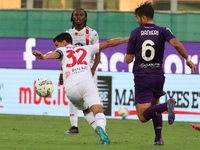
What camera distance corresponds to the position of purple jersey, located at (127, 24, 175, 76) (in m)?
8.00

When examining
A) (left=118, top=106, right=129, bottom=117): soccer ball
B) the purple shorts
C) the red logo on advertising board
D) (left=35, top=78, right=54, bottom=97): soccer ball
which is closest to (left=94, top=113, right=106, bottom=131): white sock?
the purple shorts

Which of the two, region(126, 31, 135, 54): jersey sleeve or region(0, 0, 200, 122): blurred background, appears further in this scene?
region(0, 0, 200, 122): blurred background

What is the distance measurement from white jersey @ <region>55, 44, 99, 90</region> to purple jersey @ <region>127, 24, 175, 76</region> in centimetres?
80

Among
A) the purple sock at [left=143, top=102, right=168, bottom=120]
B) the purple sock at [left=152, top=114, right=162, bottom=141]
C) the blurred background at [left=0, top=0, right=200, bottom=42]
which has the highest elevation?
the blurred background at [left=0, top=0, right=200, bottom=42]

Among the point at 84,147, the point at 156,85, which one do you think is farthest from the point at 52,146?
the point at 156,85

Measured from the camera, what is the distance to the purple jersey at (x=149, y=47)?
8.00 m

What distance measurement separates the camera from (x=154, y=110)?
25.6 ft

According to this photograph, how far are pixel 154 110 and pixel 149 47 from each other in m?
0.88

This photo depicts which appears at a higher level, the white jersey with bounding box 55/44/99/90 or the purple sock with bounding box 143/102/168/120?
the white jersey with bounding box 55/44/99/90

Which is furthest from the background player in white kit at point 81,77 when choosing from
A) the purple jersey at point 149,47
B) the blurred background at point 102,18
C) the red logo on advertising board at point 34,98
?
the blurred background at point 102,18

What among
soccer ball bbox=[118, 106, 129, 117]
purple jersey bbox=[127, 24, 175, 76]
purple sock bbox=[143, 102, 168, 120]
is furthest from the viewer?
soccer ball bbox=[118, 106, 129, 117]

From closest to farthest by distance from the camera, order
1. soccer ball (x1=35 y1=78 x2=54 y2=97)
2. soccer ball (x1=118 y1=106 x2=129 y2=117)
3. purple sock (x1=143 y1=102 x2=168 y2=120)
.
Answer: purple sock (x1=143 y1=102 x2=168 y2=120) → soccer ball (x1=35 y1=78 x2=54 y2=97) → soccer ball (x1=118 y1=106 x2=129 y2=117)

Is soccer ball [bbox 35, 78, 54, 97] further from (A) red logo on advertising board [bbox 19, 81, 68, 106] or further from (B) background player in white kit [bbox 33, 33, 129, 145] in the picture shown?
(A) red logo on advertising board [bbox 19, 81, 68, 106]

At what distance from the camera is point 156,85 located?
804 cm
